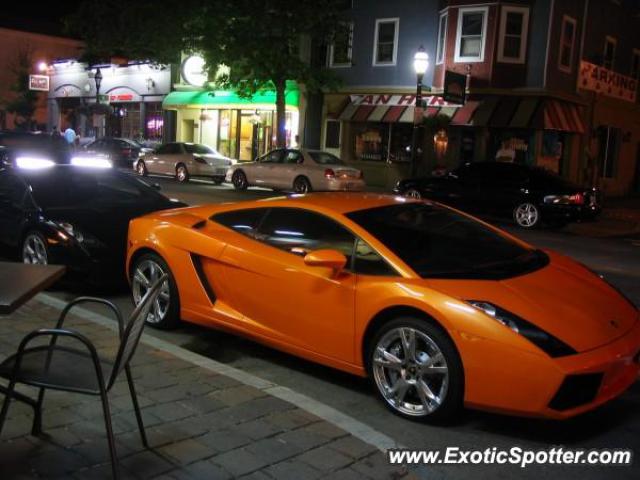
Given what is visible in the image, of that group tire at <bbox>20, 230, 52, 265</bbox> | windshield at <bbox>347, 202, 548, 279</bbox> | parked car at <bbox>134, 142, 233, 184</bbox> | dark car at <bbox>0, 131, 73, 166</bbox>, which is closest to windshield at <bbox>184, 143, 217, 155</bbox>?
parked car at <bbox>134, 142, 233, 184</bbox>

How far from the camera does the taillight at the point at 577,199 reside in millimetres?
15797

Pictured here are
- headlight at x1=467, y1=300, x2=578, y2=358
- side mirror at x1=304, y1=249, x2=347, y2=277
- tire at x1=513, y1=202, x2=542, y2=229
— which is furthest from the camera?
tire at x1=513, y1=202, x2=542, y2=229

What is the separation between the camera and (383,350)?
453 centimetres

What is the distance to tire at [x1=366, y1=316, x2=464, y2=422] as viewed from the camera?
13.8 ft

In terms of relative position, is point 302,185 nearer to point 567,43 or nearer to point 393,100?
point 393,100

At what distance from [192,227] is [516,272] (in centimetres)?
273

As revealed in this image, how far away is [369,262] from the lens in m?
4.78

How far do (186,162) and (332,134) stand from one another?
256 inches

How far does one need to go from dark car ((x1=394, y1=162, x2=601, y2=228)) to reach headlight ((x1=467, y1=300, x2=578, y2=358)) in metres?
12.6

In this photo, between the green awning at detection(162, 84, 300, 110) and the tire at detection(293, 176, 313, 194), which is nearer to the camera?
the tire at detection(293, 176, 313, 194)

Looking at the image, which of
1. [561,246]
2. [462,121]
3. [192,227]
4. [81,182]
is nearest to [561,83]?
[462,121]

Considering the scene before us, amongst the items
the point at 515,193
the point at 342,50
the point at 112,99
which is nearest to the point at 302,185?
the point at 515,193

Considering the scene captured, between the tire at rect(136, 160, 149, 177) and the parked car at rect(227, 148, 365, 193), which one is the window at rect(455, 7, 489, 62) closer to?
the parked car at rect(227, 148, 365, 193)

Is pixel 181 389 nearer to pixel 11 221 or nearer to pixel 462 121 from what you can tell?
pixel 11 221
